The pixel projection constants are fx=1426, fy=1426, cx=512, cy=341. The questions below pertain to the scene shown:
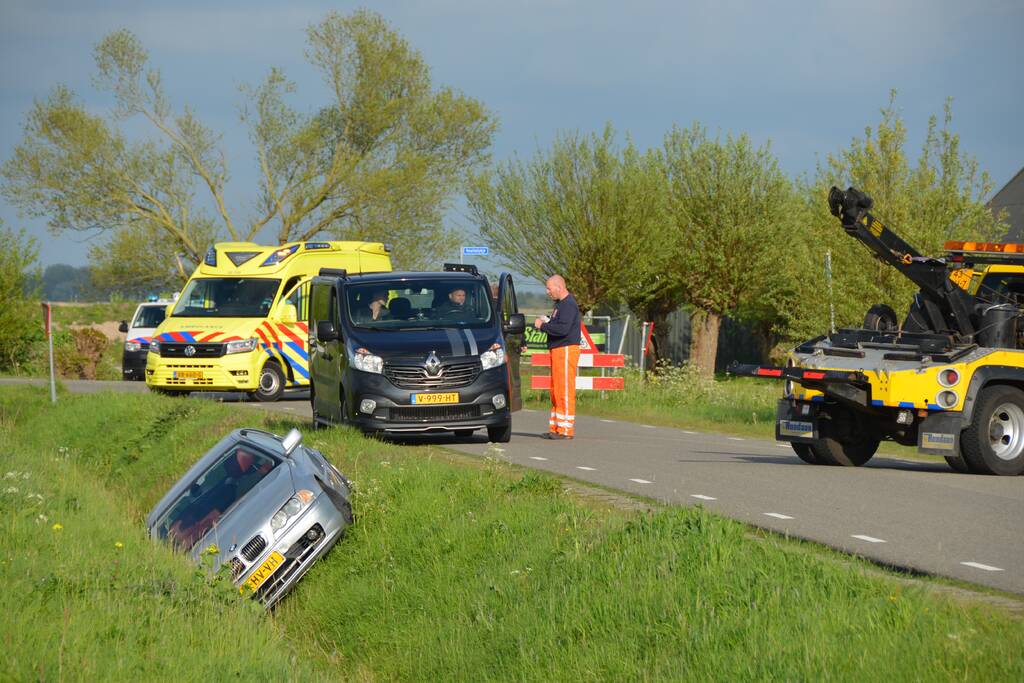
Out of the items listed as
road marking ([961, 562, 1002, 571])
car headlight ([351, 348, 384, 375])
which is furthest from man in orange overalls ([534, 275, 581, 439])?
road marking ([961, 562, 1002, 571])

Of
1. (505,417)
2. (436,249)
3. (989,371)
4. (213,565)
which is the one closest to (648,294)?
(436,249)

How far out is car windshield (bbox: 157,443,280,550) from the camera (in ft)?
37.1

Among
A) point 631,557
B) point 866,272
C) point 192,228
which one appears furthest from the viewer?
point 192,228

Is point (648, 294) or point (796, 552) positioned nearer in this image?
point (796, 552)

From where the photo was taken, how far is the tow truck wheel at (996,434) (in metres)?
14.0

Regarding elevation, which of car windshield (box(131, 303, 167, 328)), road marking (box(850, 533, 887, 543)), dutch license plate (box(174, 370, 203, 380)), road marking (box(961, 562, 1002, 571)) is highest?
road marking (box(961, 562, 1002, 571))

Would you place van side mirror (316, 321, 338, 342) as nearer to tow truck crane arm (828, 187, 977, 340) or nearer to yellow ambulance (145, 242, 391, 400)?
tow truck crane arm (828, 187, 977, 340)

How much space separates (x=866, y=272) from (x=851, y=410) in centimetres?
1639

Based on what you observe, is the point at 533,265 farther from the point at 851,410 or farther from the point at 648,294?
the point at 851,410

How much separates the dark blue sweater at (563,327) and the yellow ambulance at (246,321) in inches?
355

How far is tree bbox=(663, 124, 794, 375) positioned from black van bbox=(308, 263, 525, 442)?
77.8 feet

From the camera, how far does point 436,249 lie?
49312 mm

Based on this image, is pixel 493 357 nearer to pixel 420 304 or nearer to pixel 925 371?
pixel 420 304

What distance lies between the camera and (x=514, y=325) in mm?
17328
